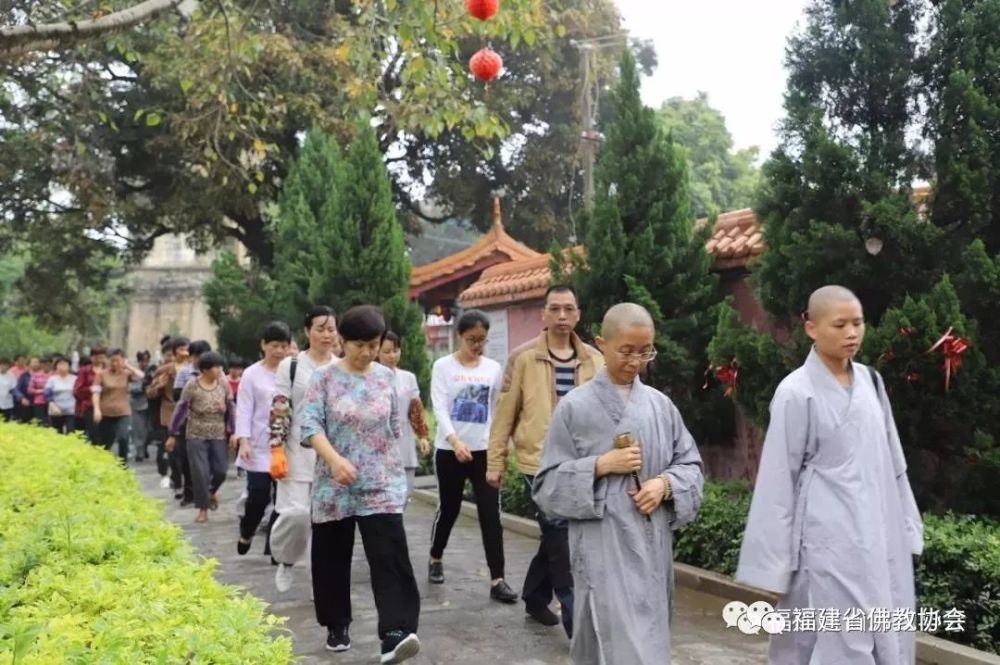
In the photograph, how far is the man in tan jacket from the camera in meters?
5.53

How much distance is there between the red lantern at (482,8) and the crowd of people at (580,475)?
6.21 feet

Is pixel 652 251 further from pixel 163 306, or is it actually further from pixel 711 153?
pixel 163 306

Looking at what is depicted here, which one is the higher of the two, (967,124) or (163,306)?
(163,306)

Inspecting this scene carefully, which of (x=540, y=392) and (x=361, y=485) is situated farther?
(x=540, y=392)

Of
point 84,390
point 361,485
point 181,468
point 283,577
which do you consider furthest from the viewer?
point 84,390

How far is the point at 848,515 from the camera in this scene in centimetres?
357

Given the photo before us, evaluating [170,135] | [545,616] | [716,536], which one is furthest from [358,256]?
[545,616]

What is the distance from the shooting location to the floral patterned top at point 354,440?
491 centimetres

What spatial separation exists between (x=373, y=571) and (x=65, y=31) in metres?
3.38

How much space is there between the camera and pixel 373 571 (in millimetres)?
4922

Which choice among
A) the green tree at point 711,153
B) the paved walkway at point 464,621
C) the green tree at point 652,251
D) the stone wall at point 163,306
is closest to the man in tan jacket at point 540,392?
the paved walkway at point 464,621

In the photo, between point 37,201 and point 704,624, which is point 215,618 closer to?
point 704,624

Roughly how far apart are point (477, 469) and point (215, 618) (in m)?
3.62

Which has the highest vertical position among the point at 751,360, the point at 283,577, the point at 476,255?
the point at 476,255
